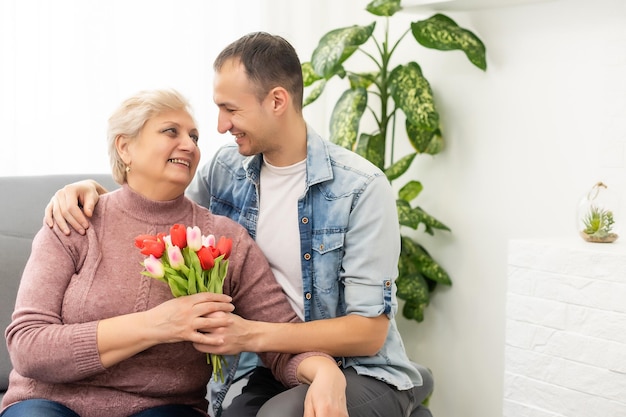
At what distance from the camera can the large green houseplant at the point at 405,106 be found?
117 inches

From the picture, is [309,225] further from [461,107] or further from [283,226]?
[461,107]

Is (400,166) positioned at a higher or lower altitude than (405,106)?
lower

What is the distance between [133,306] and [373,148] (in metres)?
1.60

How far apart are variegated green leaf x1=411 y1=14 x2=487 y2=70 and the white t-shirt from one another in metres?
1.11

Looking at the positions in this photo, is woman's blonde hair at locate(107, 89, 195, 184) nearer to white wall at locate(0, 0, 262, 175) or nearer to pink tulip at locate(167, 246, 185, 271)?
pink tulip at locate(167, 246, 185, 271)

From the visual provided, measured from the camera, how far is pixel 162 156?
1.89 m

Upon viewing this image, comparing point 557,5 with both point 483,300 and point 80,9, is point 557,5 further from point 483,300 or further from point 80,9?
point 80,9

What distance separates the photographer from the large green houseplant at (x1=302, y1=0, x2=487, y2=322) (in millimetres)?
2975

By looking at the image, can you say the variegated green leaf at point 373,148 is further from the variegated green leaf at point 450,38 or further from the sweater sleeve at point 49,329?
the sweater sleeve at point 49,329

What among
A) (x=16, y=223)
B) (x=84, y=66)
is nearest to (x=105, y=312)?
(x=16, y=223)

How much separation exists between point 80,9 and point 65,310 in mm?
1461

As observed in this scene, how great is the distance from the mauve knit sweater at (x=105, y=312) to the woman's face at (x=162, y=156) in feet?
0.11

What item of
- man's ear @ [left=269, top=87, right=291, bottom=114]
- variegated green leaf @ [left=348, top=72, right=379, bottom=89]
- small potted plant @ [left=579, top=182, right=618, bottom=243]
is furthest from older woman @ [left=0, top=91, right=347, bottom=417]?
variegated green leaf @ [left=348, top=72, right=379, bottom=89]

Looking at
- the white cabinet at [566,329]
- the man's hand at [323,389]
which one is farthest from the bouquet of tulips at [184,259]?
the white cabinet at [566,329]
